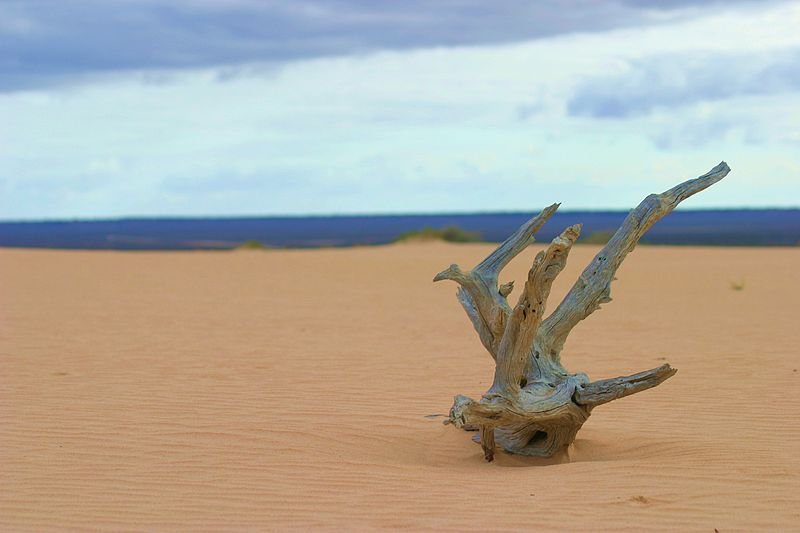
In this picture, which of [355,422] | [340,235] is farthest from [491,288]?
[340,235]

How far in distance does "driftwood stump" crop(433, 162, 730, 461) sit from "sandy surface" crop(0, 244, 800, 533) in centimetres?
23

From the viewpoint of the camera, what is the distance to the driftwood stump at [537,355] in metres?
6.09

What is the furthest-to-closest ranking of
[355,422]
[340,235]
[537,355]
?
[340,235], [355,422], [537,355]

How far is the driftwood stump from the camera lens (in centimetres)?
609

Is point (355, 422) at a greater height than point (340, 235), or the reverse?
point (355, 422)

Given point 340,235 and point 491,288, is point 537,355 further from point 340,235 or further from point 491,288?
point 340,235

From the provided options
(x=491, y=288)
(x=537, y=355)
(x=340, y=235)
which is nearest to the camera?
(x=537, y=355)

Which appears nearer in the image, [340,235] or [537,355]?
[537,355]

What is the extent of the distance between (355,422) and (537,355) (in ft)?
5.56

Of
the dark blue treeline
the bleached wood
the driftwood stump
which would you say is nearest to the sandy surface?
the driftwood stump

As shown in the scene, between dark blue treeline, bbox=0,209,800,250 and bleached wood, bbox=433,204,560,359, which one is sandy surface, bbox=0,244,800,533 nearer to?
bleached wood, bbox=433,204,560,359

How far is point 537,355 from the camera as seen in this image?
654cm

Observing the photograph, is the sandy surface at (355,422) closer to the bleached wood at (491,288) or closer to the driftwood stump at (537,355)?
the driftwood stump at (537,355)

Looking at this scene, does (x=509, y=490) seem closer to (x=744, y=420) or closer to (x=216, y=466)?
(x=216, y=466)
